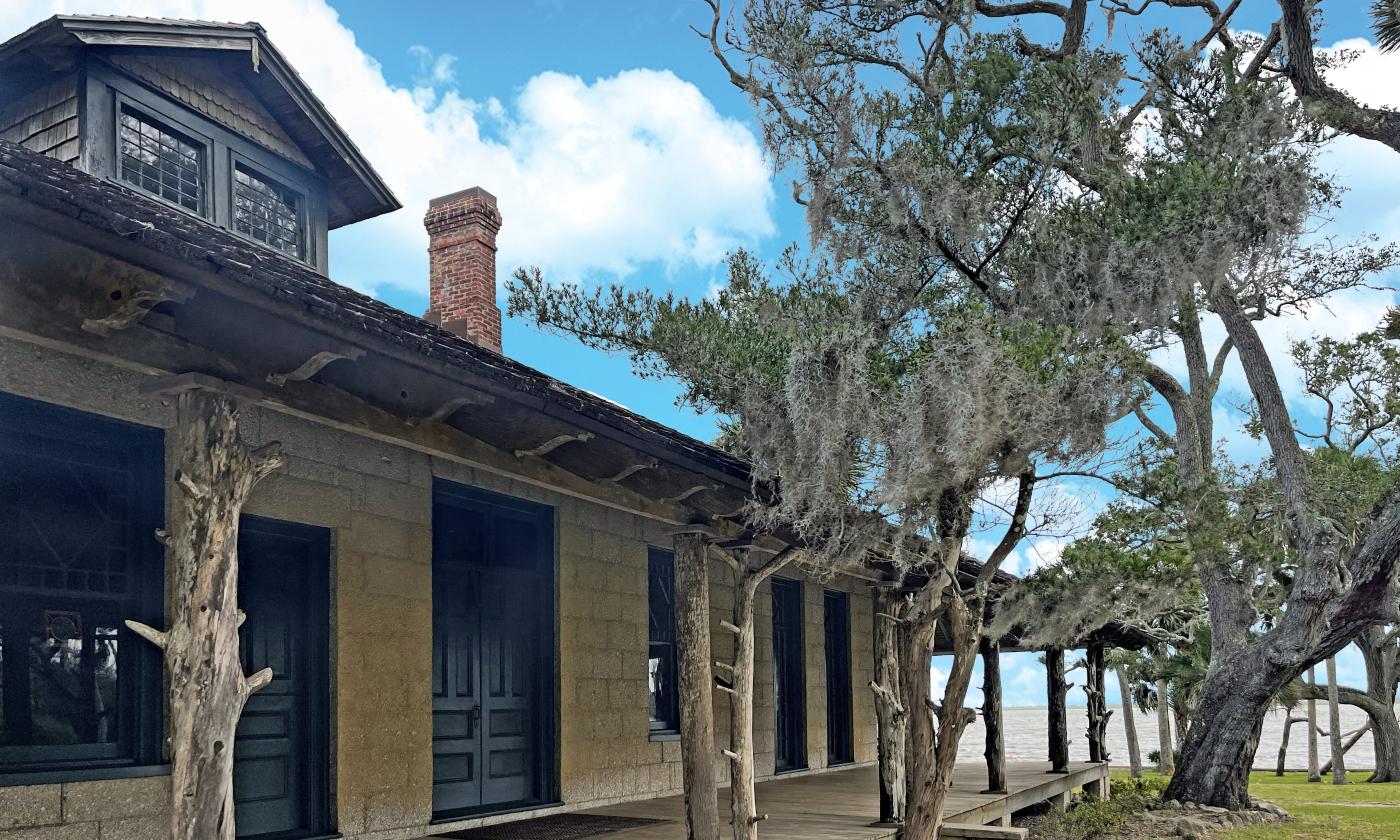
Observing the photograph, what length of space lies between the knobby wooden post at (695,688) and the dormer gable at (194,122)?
18.1ft

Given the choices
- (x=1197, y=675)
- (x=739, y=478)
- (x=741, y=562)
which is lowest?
(x=1197, y=675)

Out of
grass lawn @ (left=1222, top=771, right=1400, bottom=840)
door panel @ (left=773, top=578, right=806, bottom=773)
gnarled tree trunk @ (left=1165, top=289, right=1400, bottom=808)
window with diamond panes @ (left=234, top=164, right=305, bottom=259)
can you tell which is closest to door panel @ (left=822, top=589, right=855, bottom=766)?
door panel @ (left=773, top=578, right=806, bottom=773)

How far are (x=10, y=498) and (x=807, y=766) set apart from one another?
35.9ft

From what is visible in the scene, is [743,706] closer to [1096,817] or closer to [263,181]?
[263,181]

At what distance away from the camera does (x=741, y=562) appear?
8703 millimetres

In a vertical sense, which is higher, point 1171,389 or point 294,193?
point 294,193

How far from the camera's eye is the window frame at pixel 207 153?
10008 mm

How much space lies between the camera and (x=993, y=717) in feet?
45.8

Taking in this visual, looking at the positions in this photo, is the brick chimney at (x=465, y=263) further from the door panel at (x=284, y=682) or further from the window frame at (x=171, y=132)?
the door panel at (x=284, y=682)

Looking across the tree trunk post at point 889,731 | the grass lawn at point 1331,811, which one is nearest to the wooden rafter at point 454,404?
the tree trunk post at point 889,731

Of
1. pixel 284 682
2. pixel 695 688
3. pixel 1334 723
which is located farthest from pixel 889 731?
pixel 1334 723

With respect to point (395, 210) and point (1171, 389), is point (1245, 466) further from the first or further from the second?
point (395, 210)

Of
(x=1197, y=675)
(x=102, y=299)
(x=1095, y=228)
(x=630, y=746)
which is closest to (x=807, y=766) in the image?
(x=630, y=746)

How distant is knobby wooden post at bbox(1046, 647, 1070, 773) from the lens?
17.8 metres
